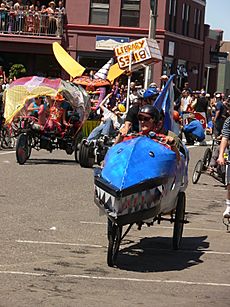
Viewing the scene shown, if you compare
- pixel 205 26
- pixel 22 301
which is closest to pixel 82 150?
pixel 22 301

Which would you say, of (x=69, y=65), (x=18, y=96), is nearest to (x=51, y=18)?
(x=69, y=65)

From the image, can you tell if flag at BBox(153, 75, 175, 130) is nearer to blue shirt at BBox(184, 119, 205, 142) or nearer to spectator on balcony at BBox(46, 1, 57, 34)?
blue shirt at BBox(184, 119, 205, 142)

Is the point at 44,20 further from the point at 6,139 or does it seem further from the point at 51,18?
the point at 6,139

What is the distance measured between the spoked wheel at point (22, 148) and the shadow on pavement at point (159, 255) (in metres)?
8.82

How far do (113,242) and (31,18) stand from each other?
35.6 m

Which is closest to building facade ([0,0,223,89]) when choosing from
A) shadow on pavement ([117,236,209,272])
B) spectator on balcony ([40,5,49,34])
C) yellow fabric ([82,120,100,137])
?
spectator on balcony ([40,5,49,34])

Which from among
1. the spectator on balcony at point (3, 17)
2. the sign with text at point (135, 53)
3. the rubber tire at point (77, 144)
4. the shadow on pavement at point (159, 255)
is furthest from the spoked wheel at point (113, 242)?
the spectator on balcony at point (3, 17)

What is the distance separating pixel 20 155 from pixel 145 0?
2761 centimetres

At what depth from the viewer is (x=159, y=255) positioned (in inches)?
406

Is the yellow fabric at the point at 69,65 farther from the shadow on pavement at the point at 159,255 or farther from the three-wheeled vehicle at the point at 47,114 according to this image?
the shadow on pavement at the point at 159,255

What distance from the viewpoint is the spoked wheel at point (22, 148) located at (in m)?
19.9

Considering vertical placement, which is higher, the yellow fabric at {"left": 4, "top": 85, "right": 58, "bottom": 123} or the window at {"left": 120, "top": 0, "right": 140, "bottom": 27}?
the window at {"left": 120, "top": 0, "right": 140, "bottom": 27}

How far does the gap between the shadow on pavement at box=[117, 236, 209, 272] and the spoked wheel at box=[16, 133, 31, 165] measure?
347 inches

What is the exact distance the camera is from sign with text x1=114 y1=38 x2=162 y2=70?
23688mm
